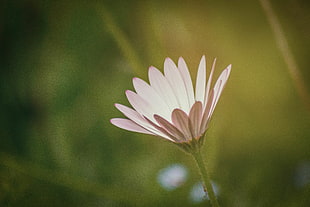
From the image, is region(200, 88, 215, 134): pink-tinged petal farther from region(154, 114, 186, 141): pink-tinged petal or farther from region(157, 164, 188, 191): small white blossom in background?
region(157, 164, 188, 191): small white blossom in background

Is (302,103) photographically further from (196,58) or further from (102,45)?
(102,45)

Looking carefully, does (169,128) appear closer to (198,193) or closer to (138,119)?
(138,119)

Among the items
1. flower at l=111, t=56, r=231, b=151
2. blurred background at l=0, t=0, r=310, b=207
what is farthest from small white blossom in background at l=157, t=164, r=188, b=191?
flower at l=111, t=56, r=231, b=151

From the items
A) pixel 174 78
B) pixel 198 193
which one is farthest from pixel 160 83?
pixel 198 193

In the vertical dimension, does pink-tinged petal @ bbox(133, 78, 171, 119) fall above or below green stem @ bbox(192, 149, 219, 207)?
above

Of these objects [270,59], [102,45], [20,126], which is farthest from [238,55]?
[20,126]

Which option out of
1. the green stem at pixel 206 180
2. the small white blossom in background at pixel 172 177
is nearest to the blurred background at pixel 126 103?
the small white blossom in background at pixel 172 177

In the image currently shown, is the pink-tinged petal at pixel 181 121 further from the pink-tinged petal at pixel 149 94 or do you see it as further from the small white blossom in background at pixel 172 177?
the small white blossom in background at pixel 172 177
